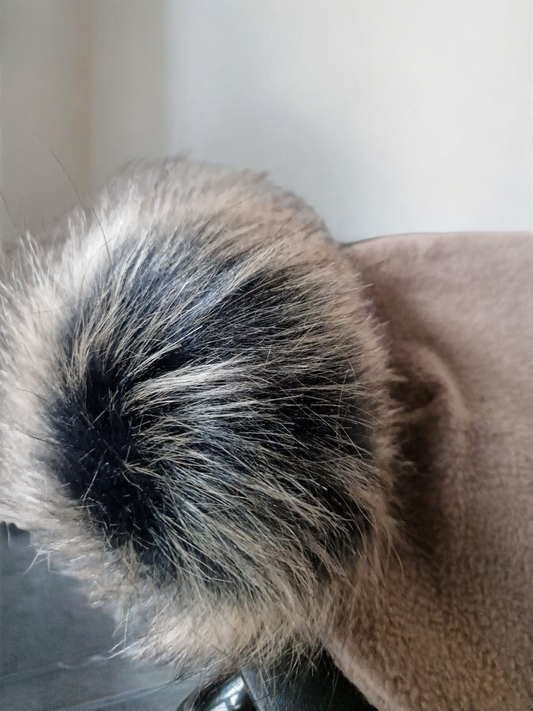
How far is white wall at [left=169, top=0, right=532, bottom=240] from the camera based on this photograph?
623mm

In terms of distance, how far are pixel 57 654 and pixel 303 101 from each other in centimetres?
96

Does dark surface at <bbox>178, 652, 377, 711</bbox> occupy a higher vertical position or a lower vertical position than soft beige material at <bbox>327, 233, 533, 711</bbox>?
lower

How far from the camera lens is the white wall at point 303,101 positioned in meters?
0.61

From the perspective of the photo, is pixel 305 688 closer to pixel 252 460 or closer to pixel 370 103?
pixel 252 460

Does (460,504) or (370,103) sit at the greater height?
(370,103)

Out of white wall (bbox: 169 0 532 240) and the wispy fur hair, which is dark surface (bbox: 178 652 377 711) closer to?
the wispy fur hair

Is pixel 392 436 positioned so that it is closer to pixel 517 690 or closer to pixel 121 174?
pixel 517 690

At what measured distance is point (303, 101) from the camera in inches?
27.2

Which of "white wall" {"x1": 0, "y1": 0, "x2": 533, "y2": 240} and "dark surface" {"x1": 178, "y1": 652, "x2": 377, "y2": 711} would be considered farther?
"white wall" {"x1": 0, "y1": 0, "x2": 533, "y2": 240}

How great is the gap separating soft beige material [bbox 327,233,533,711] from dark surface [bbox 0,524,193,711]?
505 millimetres

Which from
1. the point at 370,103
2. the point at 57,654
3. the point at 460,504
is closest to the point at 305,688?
the point at 460,504

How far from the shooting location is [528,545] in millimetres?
368

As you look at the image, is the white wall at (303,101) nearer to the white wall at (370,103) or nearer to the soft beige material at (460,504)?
the white wall at (370,103)

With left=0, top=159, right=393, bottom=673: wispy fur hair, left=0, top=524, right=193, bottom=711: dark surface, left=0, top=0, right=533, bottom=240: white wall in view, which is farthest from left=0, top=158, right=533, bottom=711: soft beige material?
left=0, top=524, right=193, bottom=711: dark surface
